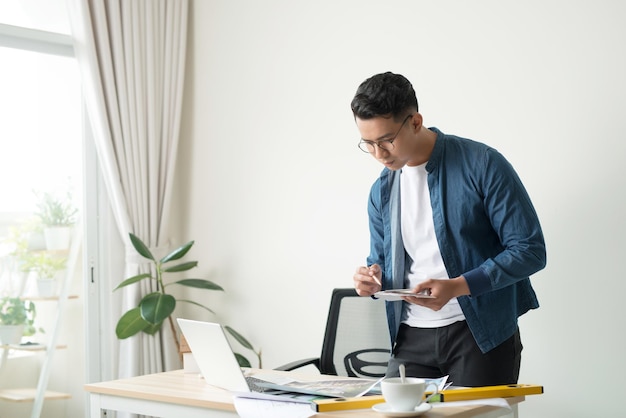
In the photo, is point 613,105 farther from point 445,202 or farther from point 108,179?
point 108,179

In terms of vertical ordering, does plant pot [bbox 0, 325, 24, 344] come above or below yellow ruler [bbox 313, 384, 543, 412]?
above

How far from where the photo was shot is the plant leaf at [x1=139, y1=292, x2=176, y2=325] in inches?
159

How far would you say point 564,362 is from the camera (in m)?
3.09

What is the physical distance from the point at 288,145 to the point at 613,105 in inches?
66.9

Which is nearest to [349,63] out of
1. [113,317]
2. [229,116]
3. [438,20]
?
[438,20]

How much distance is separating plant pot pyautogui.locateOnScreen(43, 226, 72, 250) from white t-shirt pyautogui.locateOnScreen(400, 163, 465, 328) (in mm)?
2381

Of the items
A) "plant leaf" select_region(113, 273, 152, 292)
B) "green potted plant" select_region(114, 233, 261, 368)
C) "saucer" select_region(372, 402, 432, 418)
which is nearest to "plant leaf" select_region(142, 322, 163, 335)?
"green potted plant" select_region(114, 233, 261, 368)

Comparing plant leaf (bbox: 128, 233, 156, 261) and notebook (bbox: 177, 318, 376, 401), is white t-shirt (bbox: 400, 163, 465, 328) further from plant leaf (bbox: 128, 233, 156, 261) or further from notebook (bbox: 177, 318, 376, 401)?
plant leaf (bbox: 128, 233, 156, 261)

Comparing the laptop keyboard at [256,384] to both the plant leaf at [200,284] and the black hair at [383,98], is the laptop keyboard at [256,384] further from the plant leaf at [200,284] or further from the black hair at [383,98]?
the plant leaf at [200,284]

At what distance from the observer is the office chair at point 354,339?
323 centimetres

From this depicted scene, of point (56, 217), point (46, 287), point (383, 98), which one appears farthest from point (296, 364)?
point (56, 217)

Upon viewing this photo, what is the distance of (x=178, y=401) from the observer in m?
2.29

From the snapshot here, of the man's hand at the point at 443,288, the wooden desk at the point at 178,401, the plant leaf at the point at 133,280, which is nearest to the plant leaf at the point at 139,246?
the plant leaf at the point at 133,280

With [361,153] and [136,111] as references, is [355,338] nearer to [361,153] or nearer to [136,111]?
[361,153]
